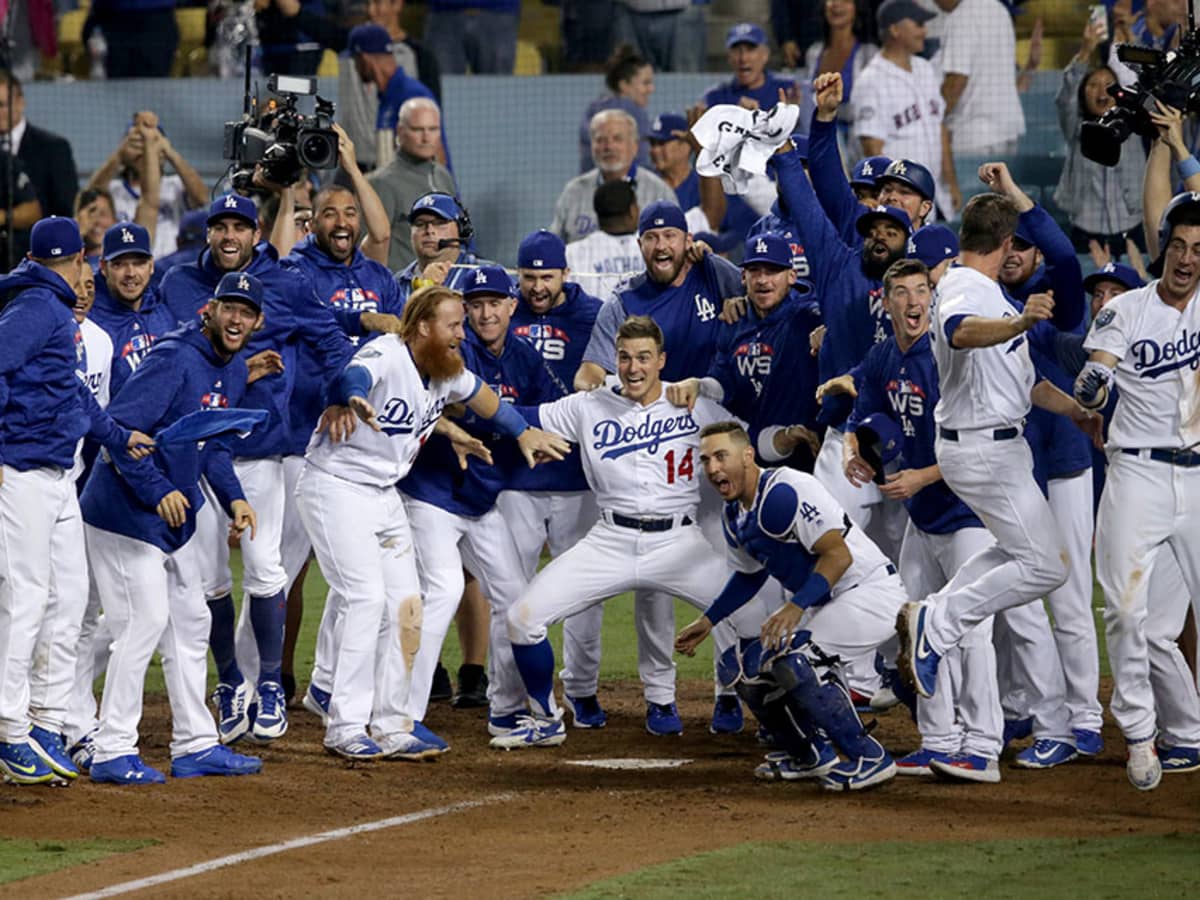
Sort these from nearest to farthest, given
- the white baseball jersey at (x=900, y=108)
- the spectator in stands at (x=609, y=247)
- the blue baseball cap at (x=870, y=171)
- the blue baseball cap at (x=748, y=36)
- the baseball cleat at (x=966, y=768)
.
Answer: the baseball cleat at (x=966, y=768) → the blue baseball cap at (x=870, y=171) → the spectator in stands at (x=609, y=247) → the blue baseball cap at (x=748, y=36) → the white baseball jersey at (x=900, y=108)

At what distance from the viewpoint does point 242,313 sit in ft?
24.0

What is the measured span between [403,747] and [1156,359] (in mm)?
3298

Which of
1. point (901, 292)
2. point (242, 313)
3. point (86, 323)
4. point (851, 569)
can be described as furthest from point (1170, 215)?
point (86, 323)

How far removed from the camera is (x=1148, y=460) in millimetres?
6844

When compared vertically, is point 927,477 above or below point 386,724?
above

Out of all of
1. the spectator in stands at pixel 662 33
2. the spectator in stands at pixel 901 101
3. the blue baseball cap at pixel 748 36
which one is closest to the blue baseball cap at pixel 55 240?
the blue baseball cap at pixel 748 36

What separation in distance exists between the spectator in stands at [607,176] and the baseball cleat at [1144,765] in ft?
19.2

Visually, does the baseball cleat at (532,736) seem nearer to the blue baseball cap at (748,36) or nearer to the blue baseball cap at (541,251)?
the blue baseball cap at (541,251)

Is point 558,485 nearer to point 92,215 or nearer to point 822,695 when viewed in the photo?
point 822,695

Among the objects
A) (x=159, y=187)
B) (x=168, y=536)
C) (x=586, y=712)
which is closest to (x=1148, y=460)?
(x=586, y=712)

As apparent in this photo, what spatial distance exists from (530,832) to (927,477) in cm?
212

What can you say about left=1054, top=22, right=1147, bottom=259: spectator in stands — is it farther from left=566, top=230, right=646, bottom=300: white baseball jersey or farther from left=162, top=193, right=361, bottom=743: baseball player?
left=162, top=193, right=361, bottom=743: baseball player

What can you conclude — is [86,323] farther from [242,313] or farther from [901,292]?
[901,292]

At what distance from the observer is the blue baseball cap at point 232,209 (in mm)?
8383
